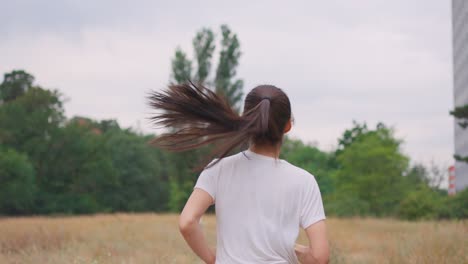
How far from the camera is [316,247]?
9.10 ft

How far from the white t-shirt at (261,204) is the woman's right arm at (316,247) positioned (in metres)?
0.03

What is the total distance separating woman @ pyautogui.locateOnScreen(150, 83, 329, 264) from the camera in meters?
2.79

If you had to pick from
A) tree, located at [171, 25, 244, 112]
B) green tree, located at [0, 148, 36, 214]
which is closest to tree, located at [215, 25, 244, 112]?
tree, located at [171, 25, 244, 112]

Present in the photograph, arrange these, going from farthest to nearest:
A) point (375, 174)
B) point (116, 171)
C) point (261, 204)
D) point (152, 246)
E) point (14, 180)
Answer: point (116, 171), point (14, 180), point (375, 174), point (152, 246), point (261, 204)

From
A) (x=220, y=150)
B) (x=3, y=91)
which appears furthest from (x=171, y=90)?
(x=3, y=91)

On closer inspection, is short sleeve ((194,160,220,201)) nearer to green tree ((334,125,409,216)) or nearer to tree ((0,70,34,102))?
green tree ((334,125,409,216))

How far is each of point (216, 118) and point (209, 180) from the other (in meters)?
0.27

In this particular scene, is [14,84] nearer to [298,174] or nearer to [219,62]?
[219,62]

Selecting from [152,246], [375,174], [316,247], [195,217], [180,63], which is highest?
[180,63]

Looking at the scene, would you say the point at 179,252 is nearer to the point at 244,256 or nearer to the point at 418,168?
the point at 244,256

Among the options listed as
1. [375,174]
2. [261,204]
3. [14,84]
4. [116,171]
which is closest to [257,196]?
[261,204]

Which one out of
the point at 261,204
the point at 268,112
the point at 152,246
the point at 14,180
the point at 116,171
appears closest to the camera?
the point at 268,112

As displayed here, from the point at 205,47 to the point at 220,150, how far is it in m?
43.2

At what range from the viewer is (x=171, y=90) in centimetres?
300
